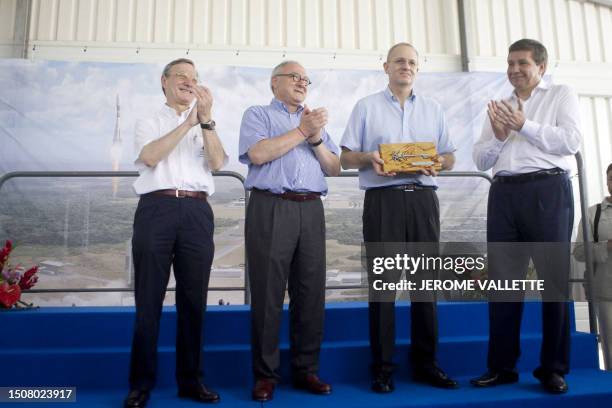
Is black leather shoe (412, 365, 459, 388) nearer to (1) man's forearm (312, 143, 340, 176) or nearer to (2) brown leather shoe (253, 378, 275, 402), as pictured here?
(2) brown leather shoe (253, 378, 275, 402)

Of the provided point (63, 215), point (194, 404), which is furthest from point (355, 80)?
point (194, 404)

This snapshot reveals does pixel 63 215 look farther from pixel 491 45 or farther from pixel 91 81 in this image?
pixel 491 45

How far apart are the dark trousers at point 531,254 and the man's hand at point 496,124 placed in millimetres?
231

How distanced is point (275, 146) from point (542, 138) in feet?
3.84

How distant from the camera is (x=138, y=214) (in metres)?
2.08

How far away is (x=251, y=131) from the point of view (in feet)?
7.42

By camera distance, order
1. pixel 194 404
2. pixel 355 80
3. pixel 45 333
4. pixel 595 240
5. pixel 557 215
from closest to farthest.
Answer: pixel 194 404 → pixel 557 215 → pixel 45 333 → pixel 595 240 → pixel 355 80

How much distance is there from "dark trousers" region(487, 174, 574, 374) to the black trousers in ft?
4.28

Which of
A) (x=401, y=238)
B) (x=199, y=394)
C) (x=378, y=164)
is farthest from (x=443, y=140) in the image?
(x=199, y=394)

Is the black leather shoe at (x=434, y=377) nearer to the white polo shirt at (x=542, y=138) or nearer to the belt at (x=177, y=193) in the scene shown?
the white polo shirt at (x=542, y=138)

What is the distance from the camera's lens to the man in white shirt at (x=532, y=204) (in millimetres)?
2098

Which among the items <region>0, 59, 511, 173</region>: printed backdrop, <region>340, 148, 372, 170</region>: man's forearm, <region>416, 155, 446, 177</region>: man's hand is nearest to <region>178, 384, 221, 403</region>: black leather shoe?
<region>340, 148, 372, 170</region>: man's forearm

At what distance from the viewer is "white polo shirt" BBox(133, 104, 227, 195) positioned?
211 cm

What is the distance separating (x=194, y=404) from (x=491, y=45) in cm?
554
